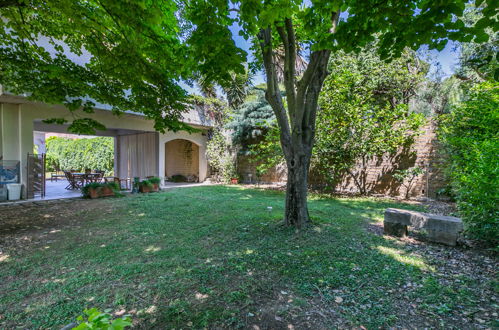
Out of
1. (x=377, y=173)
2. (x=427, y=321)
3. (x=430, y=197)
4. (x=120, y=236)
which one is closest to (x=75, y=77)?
(x=120, y=236)

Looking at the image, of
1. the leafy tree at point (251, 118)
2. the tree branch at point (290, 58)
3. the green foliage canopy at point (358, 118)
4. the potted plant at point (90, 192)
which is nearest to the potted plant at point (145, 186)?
the potted plant at point (90, 192)

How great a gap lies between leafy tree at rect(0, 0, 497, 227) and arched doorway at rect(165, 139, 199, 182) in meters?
9.91

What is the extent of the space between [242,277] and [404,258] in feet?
7.60

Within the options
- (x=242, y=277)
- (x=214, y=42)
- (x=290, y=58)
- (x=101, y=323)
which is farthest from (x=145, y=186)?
(x=101, y=323)

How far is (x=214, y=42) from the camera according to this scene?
3.31 meters

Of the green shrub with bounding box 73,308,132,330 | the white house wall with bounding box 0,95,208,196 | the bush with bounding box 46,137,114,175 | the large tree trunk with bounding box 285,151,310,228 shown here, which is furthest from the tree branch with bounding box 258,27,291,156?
the bush with bounding box 46,137,114,175

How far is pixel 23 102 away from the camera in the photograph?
25.2 ft

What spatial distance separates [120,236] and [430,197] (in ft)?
28.5

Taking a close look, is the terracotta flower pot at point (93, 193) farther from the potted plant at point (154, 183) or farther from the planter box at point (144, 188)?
the potted plant at point (154, 183)

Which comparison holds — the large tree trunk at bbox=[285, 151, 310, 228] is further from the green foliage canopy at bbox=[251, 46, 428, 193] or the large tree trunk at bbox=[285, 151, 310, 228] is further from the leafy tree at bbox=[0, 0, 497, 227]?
the green foliage canopy at bbox=[251, 46, 428, 193]

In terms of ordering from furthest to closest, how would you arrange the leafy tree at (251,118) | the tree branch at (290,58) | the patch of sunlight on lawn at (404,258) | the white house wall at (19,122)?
the leafy tree at (251,118), the white house wall at (19,122), the tree branch at (290,58), the patch of sunlight on lawn at (404,258)

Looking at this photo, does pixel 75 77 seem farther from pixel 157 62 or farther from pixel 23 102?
pixel 23 102

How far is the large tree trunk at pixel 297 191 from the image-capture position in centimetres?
430

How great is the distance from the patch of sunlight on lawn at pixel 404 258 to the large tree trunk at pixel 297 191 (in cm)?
134
